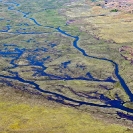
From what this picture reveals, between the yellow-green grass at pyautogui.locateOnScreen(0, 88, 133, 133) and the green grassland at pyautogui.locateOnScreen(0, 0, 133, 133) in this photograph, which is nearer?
the yellow-green grass at pyautogui.locateOnScreen(0, 88, 133, 133)

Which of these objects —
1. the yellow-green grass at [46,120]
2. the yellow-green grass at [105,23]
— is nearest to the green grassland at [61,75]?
the yellow-green grass at [46,120]

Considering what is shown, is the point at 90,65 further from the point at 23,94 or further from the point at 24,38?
the point at 24,38

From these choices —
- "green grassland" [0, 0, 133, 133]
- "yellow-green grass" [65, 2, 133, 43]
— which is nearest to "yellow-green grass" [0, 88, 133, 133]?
"green grassland" [0, 0, 133, 133]

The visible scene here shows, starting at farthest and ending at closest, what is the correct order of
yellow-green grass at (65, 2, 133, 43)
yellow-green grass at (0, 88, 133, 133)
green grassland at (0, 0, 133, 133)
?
1. yellow-green grass at (65, 2, 133, 43)
2. green grassland at (0, 0, 133, 133)
3. yellow-green grass at (0, 88, 133, 133)

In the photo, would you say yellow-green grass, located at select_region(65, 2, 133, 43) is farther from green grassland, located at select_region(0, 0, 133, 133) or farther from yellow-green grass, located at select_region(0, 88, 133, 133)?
yellow-green grass, located at select_region(0, 88, 133, 133)

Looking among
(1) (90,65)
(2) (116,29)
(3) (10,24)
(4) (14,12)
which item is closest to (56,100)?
(1) (90,65)

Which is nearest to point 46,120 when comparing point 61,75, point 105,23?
point 61,75

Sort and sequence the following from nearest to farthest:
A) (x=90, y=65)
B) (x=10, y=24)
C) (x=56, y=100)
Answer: (x=56, y=100) < (x=90, y=65) < (x=10, y=24)

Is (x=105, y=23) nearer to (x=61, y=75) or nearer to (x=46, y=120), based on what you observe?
(x=61, y=75)
